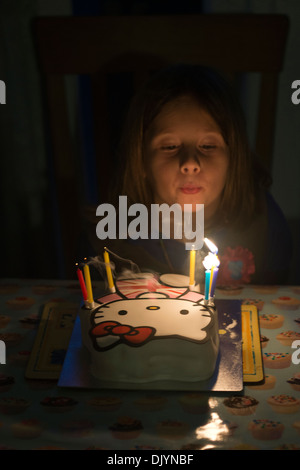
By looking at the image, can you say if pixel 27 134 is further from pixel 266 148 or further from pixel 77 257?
pixel 266 148

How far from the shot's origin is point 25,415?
829mm

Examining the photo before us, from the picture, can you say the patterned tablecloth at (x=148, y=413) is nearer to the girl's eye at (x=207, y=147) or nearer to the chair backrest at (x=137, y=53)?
the girl's eye at (x=207, y=147)

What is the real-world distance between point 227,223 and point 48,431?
0.67 metres

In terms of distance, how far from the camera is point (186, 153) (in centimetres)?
114

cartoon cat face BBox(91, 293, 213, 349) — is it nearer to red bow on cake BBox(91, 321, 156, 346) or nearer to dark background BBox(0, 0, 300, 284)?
red bow on cake BBox(91, 321, 156, 346)

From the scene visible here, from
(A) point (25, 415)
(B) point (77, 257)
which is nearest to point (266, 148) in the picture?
(B) point (77, 257)

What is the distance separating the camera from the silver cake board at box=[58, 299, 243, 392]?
0.87 m

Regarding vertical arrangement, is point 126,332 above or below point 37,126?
below

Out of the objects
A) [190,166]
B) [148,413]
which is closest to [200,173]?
[190,166]

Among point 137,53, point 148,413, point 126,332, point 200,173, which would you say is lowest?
point 148,413

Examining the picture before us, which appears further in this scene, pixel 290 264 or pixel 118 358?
pixel 290 264

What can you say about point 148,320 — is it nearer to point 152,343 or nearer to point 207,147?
point 152,343

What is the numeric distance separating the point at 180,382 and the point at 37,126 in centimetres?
84

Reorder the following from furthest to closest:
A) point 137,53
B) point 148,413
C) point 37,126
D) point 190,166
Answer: point 37,126 → point 137,53 → point 190,166 → point 148,413
